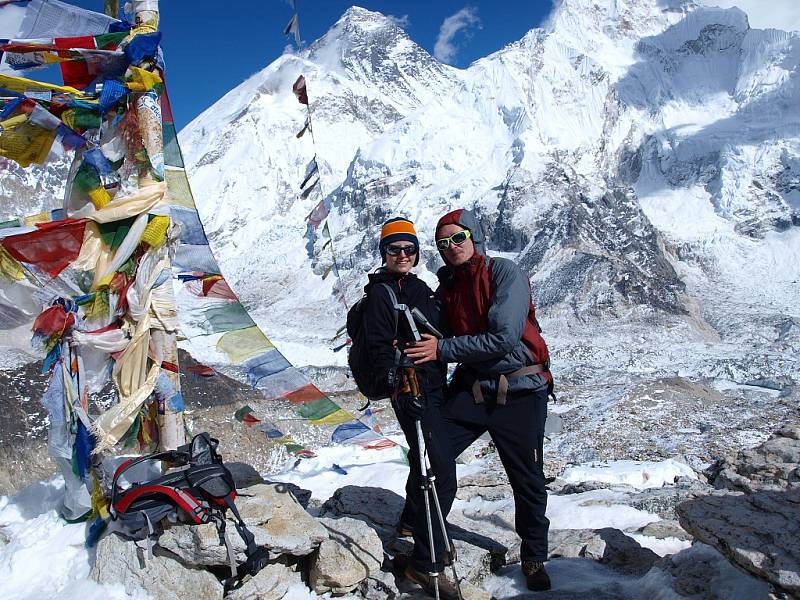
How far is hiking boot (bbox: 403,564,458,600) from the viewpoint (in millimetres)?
3549

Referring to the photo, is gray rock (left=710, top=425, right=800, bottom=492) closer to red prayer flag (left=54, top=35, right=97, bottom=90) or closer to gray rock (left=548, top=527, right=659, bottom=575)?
gray rock (left=548, top=527, right=659, bottom=575)

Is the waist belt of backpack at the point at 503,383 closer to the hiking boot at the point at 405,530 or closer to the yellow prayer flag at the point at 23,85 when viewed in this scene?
the hiking boot at the point at 405,530

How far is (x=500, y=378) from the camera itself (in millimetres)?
3631

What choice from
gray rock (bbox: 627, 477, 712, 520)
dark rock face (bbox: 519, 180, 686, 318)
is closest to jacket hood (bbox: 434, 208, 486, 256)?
gray rock (bbox: 627, 477, 712, 520)

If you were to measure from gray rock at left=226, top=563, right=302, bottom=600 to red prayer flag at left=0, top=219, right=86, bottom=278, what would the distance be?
235cm

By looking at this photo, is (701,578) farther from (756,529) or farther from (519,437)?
(519,437)

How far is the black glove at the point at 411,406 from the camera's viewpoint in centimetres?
346

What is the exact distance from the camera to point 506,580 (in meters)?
3.99

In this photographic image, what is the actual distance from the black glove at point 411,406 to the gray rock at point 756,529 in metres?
1.62

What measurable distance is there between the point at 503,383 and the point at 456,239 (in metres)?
0.87

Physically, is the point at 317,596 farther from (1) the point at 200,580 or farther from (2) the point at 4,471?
(2) the point at 4,471

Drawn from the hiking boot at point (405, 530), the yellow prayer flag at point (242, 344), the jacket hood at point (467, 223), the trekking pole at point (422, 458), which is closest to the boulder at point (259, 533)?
the hiking boot at point (405, 530)

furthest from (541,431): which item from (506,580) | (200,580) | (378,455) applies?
(378,455)

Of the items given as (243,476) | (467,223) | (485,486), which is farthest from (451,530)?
(485,486)
